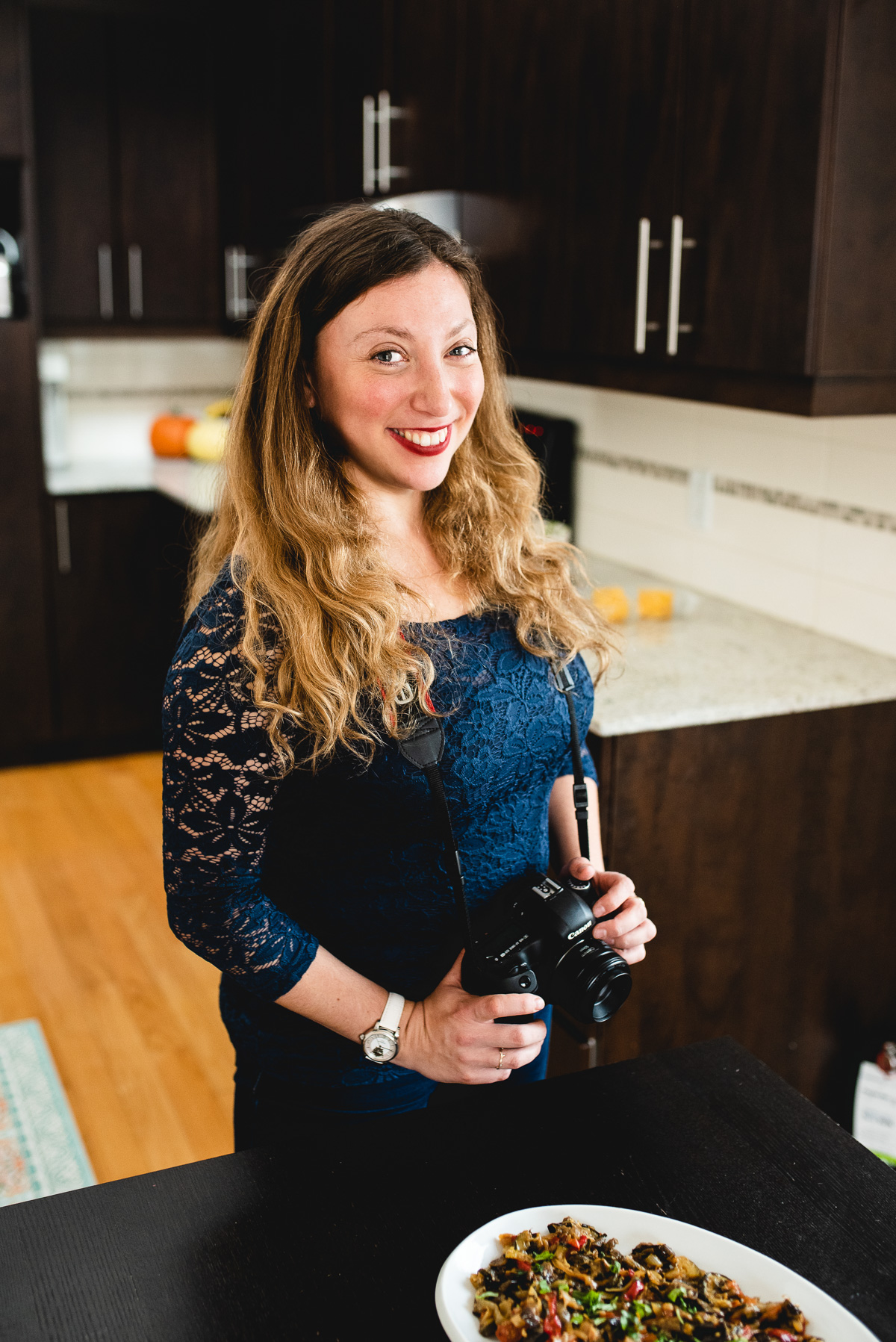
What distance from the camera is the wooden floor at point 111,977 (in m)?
2.26

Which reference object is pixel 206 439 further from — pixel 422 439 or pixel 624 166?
pixel 422 439

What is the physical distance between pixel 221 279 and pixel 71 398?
69 cm

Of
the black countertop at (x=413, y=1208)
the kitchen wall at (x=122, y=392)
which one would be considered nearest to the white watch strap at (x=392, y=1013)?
the black countertop at (x=413, y=1208)

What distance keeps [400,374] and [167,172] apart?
133 inches

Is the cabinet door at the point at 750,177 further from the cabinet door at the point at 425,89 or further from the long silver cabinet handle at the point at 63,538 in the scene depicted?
the long silver cabinet handle at the point at 63,538

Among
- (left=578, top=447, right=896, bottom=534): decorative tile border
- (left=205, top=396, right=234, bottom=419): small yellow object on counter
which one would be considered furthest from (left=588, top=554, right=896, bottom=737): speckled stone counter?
(left=205, top=396, right=234, bottom=419): small yellow object on counter

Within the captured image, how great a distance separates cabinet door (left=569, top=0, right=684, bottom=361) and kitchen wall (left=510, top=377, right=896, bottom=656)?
10.0 inches

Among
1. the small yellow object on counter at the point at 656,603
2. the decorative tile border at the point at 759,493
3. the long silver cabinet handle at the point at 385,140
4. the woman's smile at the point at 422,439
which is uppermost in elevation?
the long silver cabinet handle at the point at 385,140

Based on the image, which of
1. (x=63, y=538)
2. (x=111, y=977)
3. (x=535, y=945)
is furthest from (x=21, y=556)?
(x=535, y=945)

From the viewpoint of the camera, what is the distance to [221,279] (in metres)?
4.24

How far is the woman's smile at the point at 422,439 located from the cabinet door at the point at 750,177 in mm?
773

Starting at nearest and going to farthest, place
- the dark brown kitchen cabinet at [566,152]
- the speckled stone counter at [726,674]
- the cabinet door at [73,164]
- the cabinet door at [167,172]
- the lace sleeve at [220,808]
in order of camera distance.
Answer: the lace sleeve at [220,808] < the speckled stone counter at [726,674] < the dark brown kitchen cabinet at [566,152] < the cabinet door at [73,164] < the cabinet door at [167,172]

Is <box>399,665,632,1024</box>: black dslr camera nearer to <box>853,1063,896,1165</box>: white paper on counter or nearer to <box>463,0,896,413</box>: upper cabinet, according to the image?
<box>463,0,896,413</box>: upper cabinet

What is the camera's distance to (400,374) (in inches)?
44.9
